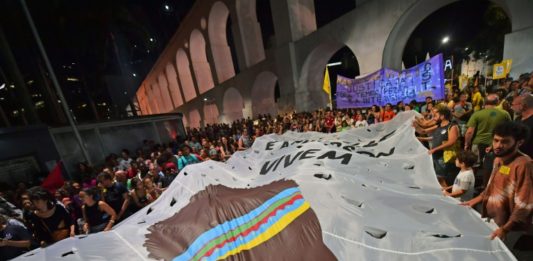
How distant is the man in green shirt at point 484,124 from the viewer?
338 centimetres

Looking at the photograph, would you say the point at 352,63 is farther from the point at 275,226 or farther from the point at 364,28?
the point at 275,226

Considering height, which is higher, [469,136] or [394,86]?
[394,86]

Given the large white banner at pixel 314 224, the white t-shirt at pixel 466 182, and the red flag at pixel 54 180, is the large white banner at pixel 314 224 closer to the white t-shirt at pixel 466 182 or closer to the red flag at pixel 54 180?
the white t-shirt at pixel 466 182

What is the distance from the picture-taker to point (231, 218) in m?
2.21

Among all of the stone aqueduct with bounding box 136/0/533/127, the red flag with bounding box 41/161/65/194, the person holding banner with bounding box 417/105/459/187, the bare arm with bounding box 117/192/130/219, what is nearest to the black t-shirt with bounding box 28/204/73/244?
the bare arm with bounding box 117/192/130/219

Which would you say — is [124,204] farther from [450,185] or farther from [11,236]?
[450,185]

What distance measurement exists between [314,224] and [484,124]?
3.69 metres

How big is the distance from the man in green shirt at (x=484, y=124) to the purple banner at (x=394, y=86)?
11.3 ft

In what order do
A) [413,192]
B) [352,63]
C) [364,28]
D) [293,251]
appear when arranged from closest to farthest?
[293,251]
[413,192]
[364,28]
[352,63]

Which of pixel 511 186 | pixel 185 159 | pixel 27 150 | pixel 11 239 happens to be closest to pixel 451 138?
pixel 511 186

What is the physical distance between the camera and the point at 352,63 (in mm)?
26312

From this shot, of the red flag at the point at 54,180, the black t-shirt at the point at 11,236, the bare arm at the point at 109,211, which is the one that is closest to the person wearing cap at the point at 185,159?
the bare arm at the point at 109,211

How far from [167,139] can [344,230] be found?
13556 millimetres

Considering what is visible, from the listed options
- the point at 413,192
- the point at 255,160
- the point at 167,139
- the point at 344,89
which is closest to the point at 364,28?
the point at 344,89
